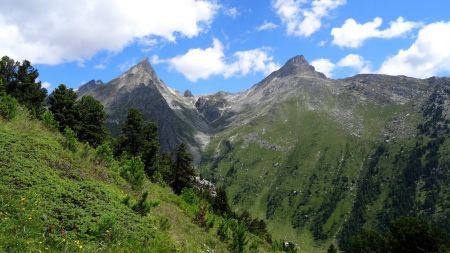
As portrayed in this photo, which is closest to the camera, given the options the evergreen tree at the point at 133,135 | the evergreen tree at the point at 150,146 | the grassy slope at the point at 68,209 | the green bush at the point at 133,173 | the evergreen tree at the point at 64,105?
the grassy slope at the point at 68,209

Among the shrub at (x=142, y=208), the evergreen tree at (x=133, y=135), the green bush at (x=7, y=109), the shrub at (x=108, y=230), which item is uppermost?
the evergreen tree at (x=133, y=135)

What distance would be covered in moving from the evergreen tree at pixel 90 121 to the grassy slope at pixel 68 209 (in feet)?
123

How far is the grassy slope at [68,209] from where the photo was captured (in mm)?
14008

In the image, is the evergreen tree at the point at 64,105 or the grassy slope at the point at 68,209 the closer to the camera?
the grassy slope at the point at 68,209

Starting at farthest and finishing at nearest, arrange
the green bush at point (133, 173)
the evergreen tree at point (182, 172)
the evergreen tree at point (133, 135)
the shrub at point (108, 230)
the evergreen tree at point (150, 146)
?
the evergreen tree at point (182, 172)
the evergreen tree at point (150, 146)
the evergreen tree at point (133, 135)
the green bush at point (133, 173)
the shrub at point (108, 230)

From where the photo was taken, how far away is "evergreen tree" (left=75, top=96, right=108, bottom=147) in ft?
206

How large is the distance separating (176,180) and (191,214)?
46729 mm

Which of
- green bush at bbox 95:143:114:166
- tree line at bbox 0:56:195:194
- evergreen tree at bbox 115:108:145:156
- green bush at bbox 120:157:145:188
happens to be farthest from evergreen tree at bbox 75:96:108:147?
green bush at bbox 95:143:114:166

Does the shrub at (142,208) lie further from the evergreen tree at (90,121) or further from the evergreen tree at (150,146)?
the evergreen tree at (150,146)

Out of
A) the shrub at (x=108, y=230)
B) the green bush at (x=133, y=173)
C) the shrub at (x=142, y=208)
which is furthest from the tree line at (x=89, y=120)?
the shrub at (x=108, y=230)

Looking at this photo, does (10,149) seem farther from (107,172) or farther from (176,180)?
(176,180)

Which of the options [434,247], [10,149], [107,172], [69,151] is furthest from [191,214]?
[434,247]

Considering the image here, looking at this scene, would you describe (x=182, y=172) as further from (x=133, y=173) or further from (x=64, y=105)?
(x=133, y=173)

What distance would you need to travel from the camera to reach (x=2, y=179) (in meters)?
16.6
